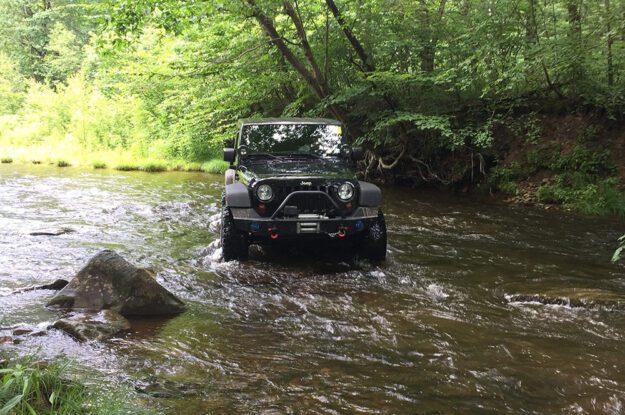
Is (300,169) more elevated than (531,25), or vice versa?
(531,25)

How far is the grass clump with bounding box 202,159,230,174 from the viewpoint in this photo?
63.8 ft

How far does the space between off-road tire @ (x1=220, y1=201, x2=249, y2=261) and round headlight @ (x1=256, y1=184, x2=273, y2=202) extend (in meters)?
0.59

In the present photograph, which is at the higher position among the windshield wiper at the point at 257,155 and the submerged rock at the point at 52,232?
the windshield wiper at the point at 257,155

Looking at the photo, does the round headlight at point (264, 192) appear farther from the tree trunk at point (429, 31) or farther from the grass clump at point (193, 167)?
the grass clump at point (193, 167)

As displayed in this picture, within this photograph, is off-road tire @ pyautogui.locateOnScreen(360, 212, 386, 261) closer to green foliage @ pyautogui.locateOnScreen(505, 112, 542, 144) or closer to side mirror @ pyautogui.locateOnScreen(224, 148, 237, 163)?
side mirror @ pyautogui.locateOnScreen(224, 148, 237, 163)

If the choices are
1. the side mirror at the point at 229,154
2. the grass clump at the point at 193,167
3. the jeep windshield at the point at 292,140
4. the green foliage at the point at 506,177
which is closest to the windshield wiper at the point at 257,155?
the jeep windshield at the point at 292,140

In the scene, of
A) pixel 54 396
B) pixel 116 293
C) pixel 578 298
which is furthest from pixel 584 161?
pixel 54 396

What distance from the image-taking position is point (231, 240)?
606cm

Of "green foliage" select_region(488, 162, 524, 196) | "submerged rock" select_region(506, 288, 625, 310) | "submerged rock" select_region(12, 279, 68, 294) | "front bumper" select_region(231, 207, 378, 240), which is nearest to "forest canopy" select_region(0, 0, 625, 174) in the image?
"green foliage" select_region(488, 162, 524, 196)

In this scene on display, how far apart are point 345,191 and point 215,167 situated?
14554 mm

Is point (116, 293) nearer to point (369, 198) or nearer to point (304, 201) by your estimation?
point (304, 201)

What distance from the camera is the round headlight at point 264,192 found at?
18.7ft

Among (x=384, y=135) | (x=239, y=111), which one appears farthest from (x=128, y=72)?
(x=384, y=135)

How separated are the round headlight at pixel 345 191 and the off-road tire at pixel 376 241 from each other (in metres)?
0.58
